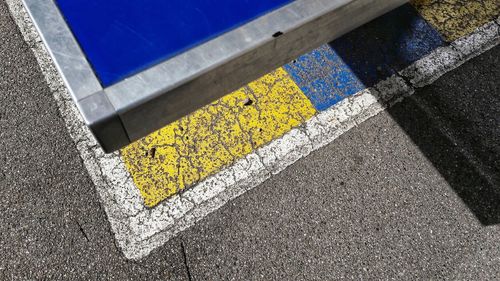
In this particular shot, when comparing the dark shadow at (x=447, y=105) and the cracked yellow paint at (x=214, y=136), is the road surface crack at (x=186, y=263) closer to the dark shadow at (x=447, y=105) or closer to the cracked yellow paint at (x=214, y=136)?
the cracked yellow paint at (x=214, y=136)

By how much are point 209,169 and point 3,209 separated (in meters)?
1.37

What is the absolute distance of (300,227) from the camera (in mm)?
2713

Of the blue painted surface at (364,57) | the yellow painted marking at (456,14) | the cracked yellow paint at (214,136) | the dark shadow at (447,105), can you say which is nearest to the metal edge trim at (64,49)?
the cracked yellow paint at (214,136)

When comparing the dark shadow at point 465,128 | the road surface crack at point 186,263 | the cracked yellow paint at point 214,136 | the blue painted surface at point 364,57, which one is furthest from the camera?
the blue painted surface at point 364,57

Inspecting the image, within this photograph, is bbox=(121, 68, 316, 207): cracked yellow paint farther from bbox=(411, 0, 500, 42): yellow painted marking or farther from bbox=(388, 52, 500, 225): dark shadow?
bbox=(411, 0, 500, 42): yellow painted marking

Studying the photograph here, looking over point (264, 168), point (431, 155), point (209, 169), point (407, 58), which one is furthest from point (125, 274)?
point (407, 58)

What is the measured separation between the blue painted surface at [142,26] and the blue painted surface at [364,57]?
5.55ft

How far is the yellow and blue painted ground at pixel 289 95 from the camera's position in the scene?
282cm

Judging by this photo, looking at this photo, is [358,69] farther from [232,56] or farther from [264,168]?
[232,56]

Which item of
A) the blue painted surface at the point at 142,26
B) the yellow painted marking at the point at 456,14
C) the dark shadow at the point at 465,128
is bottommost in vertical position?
the dark shadow at the point at 465,128

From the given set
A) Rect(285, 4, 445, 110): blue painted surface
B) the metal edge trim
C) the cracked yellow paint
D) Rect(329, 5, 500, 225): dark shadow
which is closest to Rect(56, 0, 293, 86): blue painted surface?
the metal edge trim

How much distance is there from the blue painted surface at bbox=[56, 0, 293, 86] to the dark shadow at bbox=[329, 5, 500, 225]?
1969 millimetres

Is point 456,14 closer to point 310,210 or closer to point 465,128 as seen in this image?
→ point 465,128

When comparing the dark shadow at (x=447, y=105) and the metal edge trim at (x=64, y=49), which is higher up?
the metal edge trim at (x=64, y=49)
